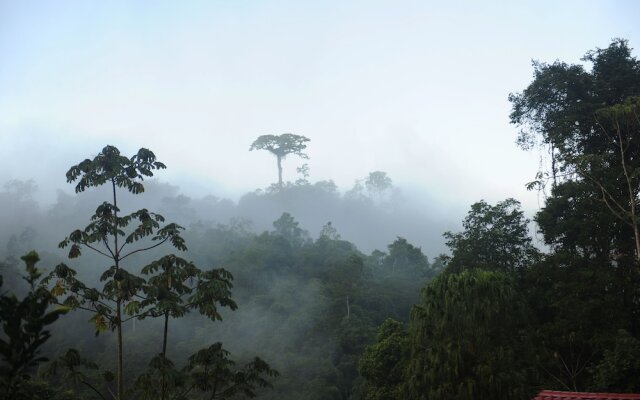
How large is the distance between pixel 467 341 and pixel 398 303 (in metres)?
21.0

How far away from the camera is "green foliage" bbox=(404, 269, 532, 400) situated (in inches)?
467

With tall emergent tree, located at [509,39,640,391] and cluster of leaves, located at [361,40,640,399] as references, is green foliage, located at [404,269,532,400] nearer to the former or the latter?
cluster of leaves, located at [361,40,640,399]

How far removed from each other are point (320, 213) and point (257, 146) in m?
14.6

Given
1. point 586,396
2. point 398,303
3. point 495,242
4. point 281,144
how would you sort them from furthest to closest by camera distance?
1. point 281,144
2. point 398,303
3. point 495,242
4. point 586,396

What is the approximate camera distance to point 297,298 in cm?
3338

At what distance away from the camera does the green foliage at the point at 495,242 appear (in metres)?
18.2

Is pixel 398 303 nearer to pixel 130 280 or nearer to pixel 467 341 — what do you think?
pixel 467 341

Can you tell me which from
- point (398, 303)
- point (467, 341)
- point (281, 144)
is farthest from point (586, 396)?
point (281, 144)

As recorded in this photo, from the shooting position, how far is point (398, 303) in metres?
33.2

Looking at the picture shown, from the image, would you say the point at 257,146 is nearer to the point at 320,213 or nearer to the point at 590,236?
the point at 320,213

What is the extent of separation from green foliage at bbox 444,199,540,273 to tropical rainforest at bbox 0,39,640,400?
5 cm

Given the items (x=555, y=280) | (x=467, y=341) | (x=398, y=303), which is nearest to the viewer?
(x=467, y=341)

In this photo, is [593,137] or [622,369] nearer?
[622,369]

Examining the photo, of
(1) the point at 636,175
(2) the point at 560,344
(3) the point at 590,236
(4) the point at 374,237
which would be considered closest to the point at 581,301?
(2) the point at 560,344
